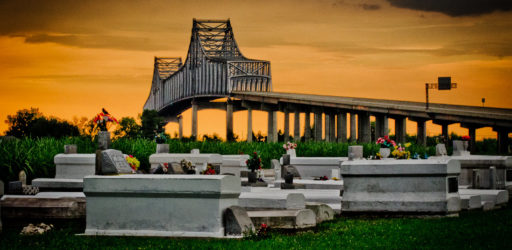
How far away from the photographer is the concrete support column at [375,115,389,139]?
70.7m

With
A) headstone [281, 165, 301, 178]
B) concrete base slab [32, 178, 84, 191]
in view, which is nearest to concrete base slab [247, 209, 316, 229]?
concrete base slab [32, 178, 84, 191]

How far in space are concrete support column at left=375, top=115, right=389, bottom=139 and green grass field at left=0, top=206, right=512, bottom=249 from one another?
54071 mm

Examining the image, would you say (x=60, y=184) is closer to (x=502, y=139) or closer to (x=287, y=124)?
(x=502, y=139)

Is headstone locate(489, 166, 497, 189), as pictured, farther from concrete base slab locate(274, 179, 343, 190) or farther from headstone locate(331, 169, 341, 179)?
headstone locate(331, 169, 341, 179)

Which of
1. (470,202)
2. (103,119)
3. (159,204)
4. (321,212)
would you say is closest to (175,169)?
(103,119)

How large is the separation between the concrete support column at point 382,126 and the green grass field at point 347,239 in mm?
54071

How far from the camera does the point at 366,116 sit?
2948 inches

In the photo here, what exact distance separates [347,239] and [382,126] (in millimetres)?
57458

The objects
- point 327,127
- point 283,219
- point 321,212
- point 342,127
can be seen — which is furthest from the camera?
point 327,127

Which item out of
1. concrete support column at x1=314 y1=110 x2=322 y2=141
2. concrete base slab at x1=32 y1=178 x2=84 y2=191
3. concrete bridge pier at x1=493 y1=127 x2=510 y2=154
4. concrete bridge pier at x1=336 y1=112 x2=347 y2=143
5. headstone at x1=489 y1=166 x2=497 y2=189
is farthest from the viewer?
concrete support column at x1=314 y1=110 x2=322 y2=141

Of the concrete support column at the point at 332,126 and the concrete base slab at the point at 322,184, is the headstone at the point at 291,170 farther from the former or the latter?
the concrete support column at the point at 332,126

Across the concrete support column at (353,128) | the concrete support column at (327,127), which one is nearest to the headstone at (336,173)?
the concrete support column at (353,128)

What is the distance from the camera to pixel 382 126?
71.1 metres

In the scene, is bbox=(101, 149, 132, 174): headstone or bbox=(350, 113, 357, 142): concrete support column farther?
bbox=(350, 113, 357, 142): concrete support column
